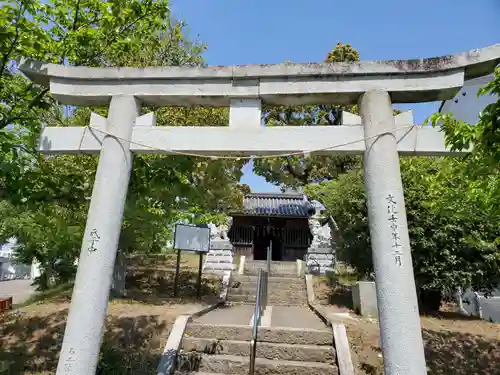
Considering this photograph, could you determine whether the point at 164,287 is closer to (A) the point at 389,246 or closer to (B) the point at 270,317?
(B) the point at 270,317

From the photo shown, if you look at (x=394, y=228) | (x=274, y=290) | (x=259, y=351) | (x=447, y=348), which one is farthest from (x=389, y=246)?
(x=274, y=290)

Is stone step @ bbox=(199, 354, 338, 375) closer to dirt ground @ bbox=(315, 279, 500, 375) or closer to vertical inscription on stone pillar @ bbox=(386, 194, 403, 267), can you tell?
dirt ground @ bbox=(315, 279, 500, 375)

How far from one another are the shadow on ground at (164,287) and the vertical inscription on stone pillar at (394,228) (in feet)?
24.5

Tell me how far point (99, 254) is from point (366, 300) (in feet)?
24.2

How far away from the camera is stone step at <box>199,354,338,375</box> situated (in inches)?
251

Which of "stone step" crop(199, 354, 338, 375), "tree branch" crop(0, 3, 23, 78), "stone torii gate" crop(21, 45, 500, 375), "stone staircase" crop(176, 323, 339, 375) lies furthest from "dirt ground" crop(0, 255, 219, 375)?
"tree branch" crop(0, 3, 23, 78)

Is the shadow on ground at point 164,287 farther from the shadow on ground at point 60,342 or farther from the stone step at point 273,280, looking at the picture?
the shadow on ground at point 60,342

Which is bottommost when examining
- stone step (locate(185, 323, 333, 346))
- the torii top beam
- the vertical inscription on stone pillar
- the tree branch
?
stone step (locate(185, 323, 333, 346))

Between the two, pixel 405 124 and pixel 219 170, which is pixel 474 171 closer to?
pixel 405 124

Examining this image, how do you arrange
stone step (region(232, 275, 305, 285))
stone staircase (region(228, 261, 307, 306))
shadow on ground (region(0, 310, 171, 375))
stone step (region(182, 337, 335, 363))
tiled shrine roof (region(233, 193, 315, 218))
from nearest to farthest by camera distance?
shadow on ground (region(0, 310, 171, 375)), stone step (region(182, 337, 335, 363)), stone staircase (region(228, 261, 307, 306)), stone step (region(232, 275, 305, 285)), tiled shrine roof (region(233, 193, 315, 218))

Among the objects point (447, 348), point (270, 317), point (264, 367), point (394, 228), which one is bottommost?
point (264, 367)

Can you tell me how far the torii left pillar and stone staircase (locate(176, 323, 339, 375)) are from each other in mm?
2698

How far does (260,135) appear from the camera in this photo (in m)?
4.62

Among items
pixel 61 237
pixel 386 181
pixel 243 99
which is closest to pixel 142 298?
pixel 61 237
